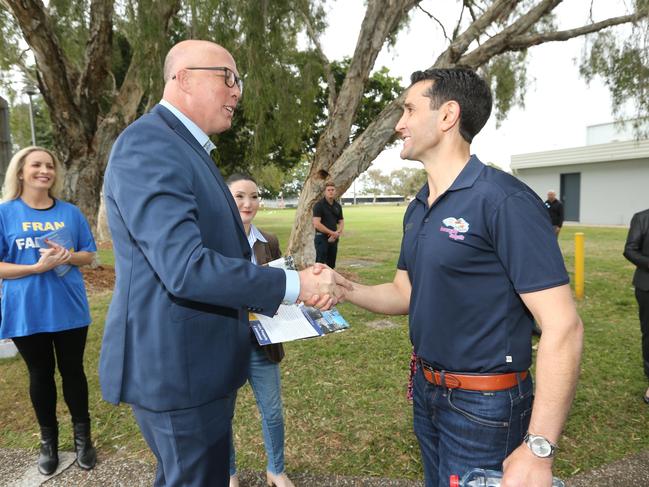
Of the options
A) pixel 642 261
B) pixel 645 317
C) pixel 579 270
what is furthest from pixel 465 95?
pixel 579 270

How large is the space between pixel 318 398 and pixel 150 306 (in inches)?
125

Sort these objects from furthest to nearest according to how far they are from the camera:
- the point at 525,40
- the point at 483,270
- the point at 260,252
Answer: the point at 525,40 < the point at 260,252 < the point at 483,270

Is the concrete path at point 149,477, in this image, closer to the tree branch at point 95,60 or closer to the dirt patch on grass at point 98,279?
the dirt patch on grass at point 98,279

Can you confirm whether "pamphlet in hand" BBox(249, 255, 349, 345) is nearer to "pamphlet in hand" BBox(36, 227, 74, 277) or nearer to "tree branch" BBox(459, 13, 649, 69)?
"pamphlet in hand" BBox(36, 227, 74, 277)

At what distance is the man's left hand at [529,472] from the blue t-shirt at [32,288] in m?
3.03

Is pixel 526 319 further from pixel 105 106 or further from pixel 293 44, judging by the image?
pixel 105 106

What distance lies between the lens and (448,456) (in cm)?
177

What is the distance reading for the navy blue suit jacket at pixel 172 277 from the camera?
1.42 m

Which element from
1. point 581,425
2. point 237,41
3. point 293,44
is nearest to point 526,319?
point 581,425

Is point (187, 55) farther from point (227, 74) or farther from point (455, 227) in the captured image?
point (455, 227)

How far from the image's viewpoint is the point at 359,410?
413cm

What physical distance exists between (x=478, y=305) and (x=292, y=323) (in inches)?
34.7

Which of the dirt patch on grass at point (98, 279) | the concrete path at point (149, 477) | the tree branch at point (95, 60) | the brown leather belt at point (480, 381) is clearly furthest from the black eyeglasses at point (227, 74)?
the tree branch at point (95, 60)

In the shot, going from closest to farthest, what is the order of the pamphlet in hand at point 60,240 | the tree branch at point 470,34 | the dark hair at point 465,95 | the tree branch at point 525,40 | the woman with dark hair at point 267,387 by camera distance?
the dark hair at point 465,95 < the woman with dark hair at point 267,387 < the pamphlet in hand at point 60,240 < the tree branch at point 525,40 < the tree branch at point 470,34
